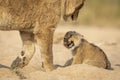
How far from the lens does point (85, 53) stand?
11391 millimetres

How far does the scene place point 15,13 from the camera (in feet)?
33.0

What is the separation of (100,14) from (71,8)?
1960 cm

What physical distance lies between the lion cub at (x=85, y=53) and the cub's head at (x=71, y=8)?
799mm

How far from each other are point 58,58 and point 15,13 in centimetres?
333

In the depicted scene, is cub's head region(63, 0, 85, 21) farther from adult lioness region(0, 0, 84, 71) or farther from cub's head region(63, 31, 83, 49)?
cub's head region(63, 31, 83, 49)

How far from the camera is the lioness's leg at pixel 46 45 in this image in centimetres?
1031

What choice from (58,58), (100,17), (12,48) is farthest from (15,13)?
(100,17)

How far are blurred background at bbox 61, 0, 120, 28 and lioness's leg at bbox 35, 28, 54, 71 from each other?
17685mm

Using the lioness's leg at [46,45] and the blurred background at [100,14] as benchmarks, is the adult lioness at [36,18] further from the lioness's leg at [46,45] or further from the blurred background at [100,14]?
the blurred background at [100,14]

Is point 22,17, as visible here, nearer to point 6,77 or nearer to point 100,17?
Result: point 6,77

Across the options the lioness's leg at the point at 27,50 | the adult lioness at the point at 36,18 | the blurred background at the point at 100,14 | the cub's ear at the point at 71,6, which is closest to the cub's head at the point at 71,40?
the cub's ear at the point at 71,6

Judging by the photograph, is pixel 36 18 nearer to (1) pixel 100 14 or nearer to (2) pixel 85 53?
(2) pixel 85 53

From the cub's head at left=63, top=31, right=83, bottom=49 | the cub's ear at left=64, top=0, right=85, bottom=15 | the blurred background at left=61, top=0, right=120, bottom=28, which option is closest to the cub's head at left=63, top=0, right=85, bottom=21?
the cub's ear at left=64, top=0, right=85, bottom=15

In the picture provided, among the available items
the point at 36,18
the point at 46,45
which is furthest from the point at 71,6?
the point at 46,45
